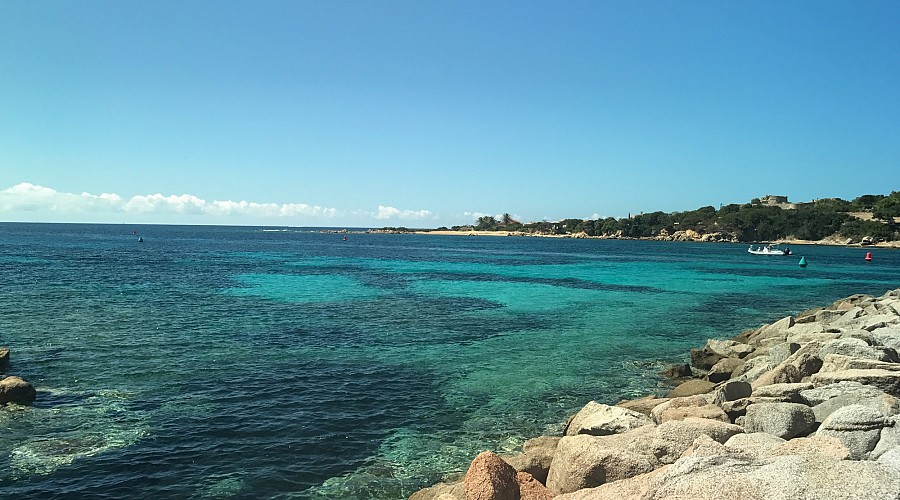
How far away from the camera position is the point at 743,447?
25.3 feet

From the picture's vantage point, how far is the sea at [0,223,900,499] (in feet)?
41.4

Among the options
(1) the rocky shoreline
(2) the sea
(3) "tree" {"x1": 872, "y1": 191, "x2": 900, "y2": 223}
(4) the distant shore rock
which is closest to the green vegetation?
(3) "tree" {"x1": 872, "y1": 191, "x2": 900, "y2": 223}

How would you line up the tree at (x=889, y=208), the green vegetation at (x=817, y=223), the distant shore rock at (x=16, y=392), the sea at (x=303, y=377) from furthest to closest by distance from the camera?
the green vegetation at (x=817, y=223) → the tree at (x=889, y=208) → the distant shore rock at (x=16, y=392) → the sea at (x=303, y=377)

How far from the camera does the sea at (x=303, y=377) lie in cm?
1261

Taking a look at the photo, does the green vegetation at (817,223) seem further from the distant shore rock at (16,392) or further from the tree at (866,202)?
the distant shore rock at (16,392)

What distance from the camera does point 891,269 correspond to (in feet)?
274

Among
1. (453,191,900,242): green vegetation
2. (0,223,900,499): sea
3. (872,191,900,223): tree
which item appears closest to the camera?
(0,223,900,499): sea

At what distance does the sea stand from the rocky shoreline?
10.8ft

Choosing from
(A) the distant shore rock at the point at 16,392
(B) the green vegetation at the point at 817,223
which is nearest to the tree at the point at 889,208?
(B) the green vegetation at the point at 817,223

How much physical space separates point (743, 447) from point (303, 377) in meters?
15.3

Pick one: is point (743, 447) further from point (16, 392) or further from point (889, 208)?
point (889, 208)

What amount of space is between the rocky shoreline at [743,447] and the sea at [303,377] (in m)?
3.29

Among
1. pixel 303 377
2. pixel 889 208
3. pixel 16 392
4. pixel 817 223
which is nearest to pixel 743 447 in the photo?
pixel 303 377

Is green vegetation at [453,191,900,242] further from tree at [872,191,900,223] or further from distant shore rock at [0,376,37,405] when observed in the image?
distant shore rock at [0,376,37,405]
